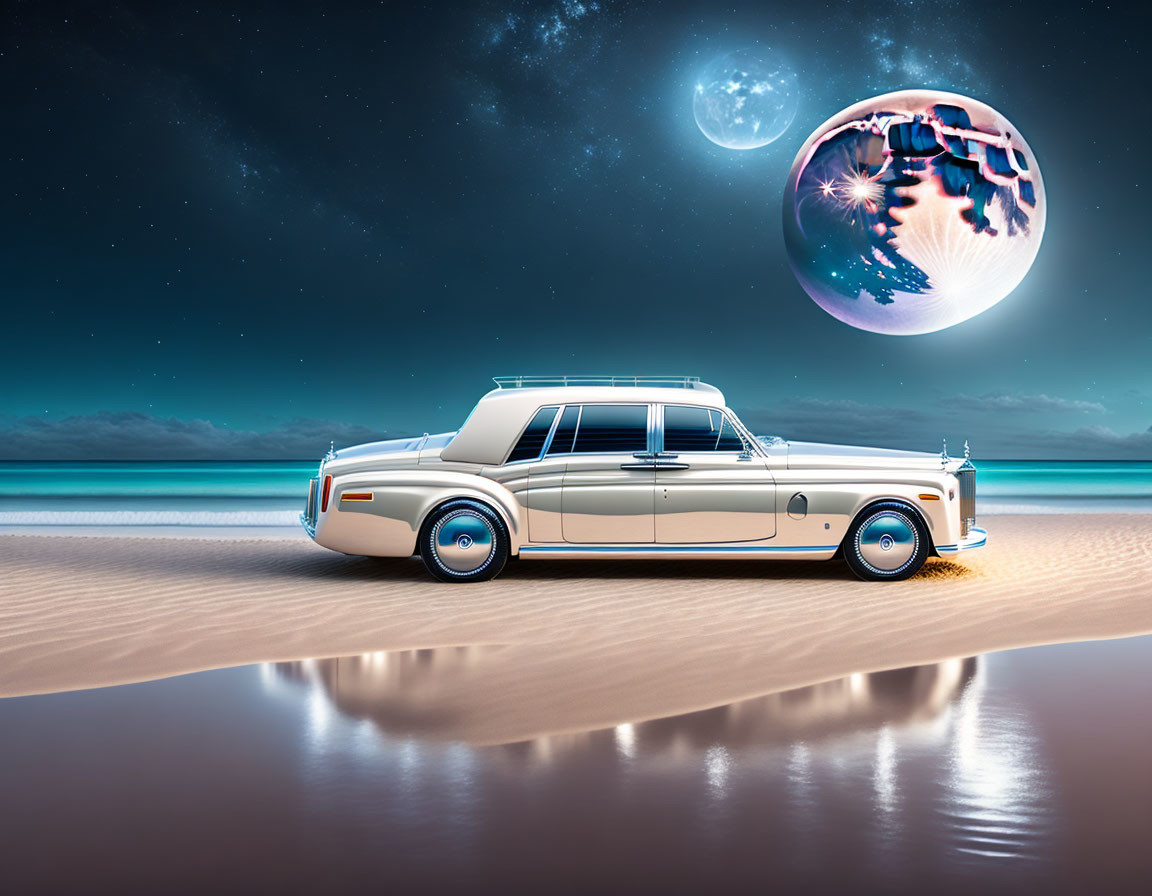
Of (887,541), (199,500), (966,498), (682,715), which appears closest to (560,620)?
(682,715)

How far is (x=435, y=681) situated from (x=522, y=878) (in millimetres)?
2529

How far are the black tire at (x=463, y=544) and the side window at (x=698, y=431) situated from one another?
5.80 ft

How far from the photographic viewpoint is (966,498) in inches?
357

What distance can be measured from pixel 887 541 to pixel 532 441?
3396 millimetres

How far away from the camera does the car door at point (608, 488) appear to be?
8.70 m

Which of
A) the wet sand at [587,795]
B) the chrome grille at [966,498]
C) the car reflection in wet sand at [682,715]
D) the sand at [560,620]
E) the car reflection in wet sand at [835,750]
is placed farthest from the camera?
the chrome grille at [966,498]

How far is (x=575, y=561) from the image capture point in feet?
34.6

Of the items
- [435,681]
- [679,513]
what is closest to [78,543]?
[679,513]

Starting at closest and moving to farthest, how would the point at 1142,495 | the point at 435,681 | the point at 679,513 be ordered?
the point at 435,681, the point at 679,513, the point at 1142,495

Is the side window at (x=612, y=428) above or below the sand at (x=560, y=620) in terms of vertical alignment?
above

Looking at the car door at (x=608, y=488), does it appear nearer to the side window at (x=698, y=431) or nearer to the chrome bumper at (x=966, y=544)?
the side window at (x=698, y=431)

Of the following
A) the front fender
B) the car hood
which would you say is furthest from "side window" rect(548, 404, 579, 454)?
the car hood

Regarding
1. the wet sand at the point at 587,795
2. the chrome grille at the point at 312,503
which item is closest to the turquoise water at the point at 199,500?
the chrome grille at the point at 312,503

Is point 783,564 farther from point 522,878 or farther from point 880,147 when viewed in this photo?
point 522,878
